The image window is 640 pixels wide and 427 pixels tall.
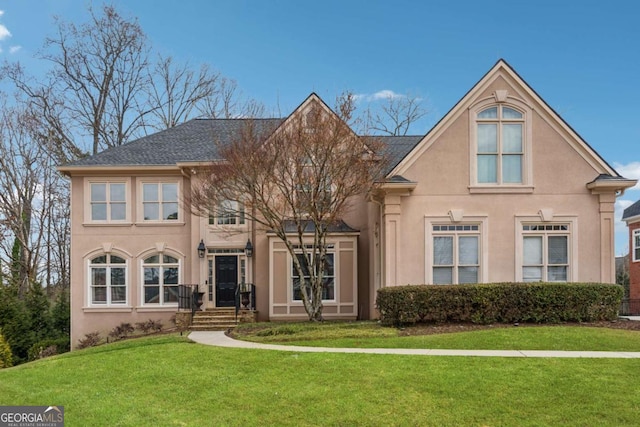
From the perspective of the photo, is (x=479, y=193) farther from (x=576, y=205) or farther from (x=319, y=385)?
(x=319, y=385)

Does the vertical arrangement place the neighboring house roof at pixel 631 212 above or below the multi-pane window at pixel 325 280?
above

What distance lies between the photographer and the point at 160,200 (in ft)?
65.3

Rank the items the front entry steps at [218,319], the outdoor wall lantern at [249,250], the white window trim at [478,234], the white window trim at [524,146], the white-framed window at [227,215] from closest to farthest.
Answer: the white window trim at [478,234]
the white window trim at [524,146]
the white-framed window at [227,215]
the front entry steps at [218,319]
the outdoor wall lantern at [249,250]

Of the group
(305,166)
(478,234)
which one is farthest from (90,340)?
(478,234)

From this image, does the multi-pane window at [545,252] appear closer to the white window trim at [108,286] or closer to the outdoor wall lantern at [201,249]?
the outdoor wall lantern at [201,249]

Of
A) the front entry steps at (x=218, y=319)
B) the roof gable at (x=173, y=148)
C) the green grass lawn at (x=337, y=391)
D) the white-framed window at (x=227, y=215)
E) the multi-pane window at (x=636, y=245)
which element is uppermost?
the roof gable at (x=173, y=148)

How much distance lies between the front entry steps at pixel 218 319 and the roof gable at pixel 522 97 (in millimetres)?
7693

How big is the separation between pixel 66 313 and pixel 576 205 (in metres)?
21.8

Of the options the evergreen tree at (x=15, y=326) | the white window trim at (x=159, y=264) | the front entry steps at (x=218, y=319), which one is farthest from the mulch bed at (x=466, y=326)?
the evergreen tree at (x=15, y=326)

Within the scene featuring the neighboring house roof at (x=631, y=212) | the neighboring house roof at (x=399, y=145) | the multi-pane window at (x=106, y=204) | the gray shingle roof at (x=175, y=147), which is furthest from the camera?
the neighboring house roof at (x=631, y=212)

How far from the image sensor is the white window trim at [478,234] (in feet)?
51.1

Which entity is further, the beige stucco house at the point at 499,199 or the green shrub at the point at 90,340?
the green shrub at the point at 90,340

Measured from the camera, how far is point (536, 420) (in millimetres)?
6605

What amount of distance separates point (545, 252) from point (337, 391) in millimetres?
10791
